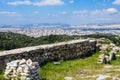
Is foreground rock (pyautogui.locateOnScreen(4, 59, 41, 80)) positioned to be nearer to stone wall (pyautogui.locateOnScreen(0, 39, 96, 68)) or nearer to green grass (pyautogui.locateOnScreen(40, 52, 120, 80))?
green grass (pyautogui.locateOnScreen(40, 52, 120, 80))

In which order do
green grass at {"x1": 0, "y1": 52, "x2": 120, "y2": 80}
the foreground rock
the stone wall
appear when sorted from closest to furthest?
the foreground rock < green grass at {"x1": 0, "y1": 52, "x2": 120, "y2": 80} < the stone wall

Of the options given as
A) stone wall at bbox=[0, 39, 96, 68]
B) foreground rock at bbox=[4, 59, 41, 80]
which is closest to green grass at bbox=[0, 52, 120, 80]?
foreground rock at bbox=[4, 59, 41, 80]

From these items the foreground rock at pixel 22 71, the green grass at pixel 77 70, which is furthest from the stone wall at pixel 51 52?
the foreground rock at pixel 22 71

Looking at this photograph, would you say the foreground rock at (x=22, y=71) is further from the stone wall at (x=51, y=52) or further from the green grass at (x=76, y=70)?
the stone wall at (x=51, y=52)

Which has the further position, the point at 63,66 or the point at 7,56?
the point at 63,66

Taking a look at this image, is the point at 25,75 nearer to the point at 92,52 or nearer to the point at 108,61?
the point at 108,61

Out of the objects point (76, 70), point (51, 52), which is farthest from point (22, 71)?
point (51, 52)

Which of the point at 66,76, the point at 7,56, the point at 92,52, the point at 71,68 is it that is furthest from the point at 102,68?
the point at 92,52

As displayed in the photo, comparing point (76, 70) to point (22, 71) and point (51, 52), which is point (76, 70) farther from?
point (22, 71)
